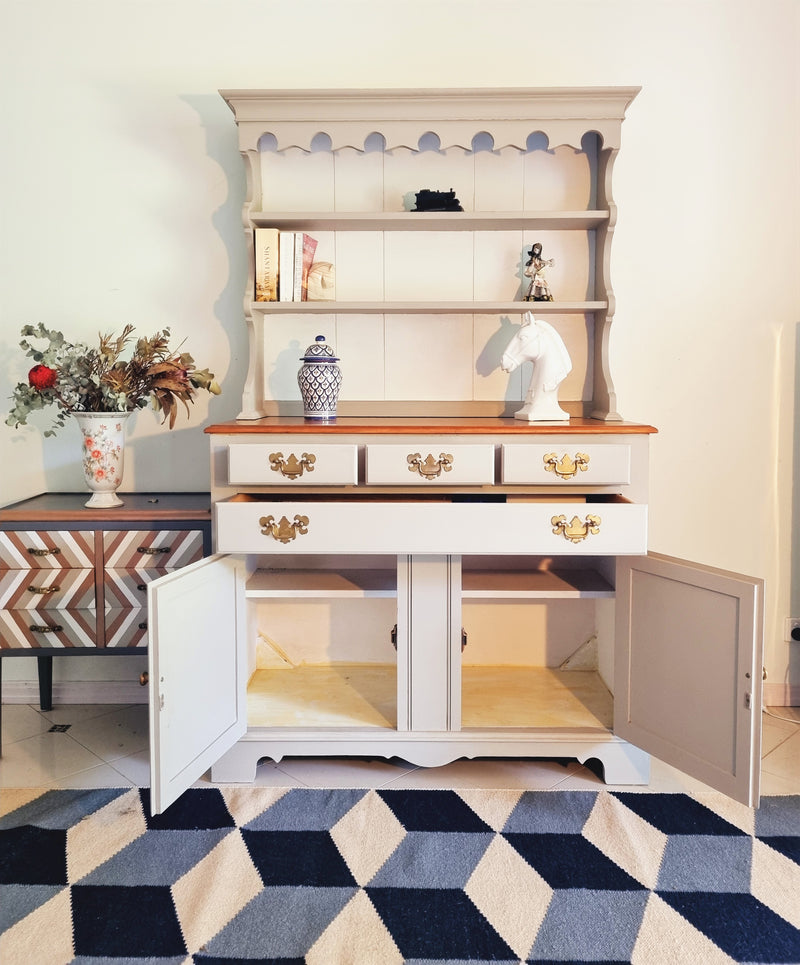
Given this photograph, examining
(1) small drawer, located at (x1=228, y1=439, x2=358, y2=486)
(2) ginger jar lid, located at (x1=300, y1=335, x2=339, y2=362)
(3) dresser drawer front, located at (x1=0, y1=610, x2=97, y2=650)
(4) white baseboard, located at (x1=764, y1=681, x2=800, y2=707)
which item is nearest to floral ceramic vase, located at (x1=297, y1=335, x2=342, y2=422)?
(2) ginger jar lid, located at (x1=300, y1=335, x2=339, y2=362)

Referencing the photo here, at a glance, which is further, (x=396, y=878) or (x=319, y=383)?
(x=319, y=383)

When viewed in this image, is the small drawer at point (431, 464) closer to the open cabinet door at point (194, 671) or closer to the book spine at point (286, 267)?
the open cabinet door at point (194, 671)

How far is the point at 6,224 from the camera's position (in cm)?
233

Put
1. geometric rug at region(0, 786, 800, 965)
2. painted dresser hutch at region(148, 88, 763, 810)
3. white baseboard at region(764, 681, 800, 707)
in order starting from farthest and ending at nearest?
1. white baseboard at region(764, 681, 800, 707)
2. painted dresser hutch at region(148, 88, 763, 810)
3. geometric rug at region(0, 786, 800, 965)

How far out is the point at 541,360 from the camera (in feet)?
6.57

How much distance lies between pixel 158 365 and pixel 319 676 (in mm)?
1068

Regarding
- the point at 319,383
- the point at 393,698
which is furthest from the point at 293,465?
the point at 393,698

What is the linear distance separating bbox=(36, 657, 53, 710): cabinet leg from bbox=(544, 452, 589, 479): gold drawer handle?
1712 mm

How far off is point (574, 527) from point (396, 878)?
873mm

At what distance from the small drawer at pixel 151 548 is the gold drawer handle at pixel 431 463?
656 mm

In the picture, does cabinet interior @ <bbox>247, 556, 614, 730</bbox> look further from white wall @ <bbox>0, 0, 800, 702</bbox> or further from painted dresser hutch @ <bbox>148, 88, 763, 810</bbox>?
white wall @ <bbox>0, 0, 800, 702</bbox>

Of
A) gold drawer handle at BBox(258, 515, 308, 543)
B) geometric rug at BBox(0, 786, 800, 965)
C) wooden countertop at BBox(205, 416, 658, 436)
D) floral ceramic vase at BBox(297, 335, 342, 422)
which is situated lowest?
geometric rug at BBox(0, 786, 800, 965)

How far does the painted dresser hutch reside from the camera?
1729 mm

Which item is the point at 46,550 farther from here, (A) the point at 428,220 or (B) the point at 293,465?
(A) the point at 428,220
